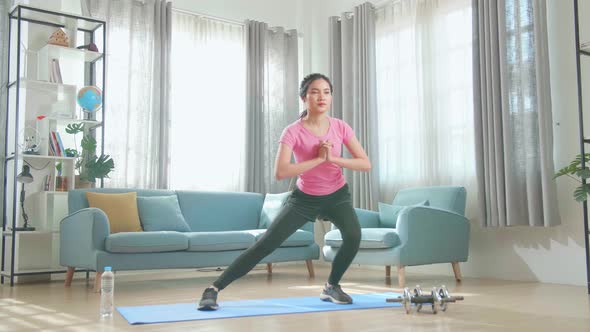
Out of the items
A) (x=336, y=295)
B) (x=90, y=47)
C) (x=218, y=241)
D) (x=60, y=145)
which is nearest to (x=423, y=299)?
(x=336, y=295)

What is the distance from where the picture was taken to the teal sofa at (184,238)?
155 inches

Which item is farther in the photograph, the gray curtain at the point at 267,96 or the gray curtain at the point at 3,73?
the gray curtain at the point at 267,96

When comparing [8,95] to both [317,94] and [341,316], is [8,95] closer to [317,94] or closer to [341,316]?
[317,94]

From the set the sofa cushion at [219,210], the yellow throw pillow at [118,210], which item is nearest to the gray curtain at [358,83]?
the sofa cushion at [219,210]

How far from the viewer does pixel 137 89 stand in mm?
5590

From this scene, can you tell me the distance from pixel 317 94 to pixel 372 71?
309 centimetres

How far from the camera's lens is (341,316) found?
105 inches

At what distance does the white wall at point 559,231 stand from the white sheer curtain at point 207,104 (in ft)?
9.15

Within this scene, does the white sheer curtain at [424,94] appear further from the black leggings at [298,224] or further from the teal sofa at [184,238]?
the black leggings at [298,224]

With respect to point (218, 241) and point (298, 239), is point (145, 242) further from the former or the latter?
point (298, 239)

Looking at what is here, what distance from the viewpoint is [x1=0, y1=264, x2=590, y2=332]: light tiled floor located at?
2.42 metres

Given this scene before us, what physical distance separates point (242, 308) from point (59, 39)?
3190 millimetres

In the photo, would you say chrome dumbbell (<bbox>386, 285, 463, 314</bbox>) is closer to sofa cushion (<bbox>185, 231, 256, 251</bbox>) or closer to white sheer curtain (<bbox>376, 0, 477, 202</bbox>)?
sofa cushion (<bbox>185, 231, 256, 251</bbox>)

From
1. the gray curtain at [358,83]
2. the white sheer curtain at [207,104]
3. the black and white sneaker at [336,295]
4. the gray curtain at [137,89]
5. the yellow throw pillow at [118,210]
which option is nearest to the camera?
the black and white sneaker at [336,295]
